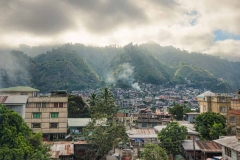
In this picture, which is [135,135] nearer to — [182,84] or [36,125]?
[36,125]

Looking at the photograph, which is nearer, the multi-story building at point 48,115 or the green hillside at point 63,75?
the multi-story building at point 48,115

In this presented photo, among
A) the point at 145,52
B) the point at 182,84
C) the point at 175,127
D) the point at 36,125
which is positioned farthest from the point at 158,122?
the point at 145,52

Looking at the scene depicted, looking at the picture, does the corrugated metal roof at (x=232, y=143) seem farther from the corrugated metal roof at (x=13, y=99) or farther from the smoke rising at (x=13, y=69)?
the smoke rising at (x=13, y=69)

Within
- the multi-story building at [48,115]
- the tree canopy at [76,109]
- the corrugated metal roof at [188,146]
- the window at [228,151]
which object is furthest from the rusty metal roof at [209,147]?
the tree canopy at [76,109]

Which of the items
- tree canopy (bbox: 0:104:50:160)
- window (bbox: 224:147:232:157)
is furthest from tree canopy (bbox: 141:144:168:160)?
tree canopy (bbox: 0:104:50:160)

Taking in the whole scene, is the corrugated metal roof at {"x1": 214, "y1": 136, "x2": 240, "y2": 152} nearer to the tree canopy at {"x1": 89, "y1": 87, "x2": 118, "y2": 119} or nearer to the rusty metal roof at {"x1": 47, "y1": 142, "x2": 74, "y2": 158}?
the rusty metal roof at {"x1": 47, "y1": 142, "x2": 74, "y2": 158}
